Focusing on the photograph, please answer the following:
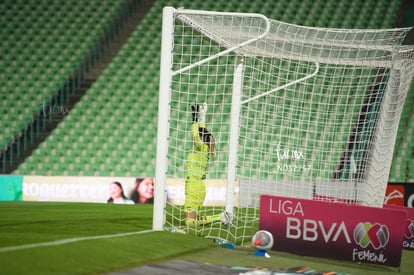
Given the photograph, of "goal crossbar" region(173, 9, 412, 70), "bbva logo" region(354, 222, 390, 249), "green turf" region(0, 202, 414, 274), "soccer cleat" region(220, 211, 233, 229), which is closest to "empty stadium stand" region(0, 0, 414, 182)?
"green turf" region(0, 202, 414, 274)

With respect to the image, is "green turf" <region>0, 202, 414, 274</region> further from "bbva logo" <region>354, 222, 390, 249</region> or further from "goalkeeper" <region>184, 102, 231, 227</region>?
"goalkeeper" <region>184, 102, 231, 227</region>

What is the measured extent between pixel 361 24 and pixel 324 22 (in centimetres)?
116

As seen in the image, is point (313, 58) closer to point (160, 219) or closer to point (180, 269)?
point (160, 219)

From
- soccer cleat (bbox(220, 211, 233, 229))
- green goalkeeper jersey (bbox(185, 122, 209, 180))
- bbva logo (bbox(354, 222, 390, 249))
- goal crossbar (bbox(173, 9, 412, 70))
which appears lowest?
soccer cleat (bbox(220, 211, 233, 229))

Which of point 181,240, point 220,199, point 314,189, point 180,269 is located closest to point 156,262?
point 180,269

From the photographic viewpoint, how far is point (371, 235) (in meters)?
5.97

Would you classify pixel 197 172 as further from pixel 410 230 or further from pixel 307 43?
pixel 410 230

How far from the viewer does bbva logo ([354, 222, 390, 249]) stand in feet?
19.4

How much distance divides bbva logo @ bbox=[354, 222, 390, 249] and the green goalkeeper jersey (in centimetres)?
258

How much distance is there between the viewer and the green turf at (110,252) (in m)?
4.55

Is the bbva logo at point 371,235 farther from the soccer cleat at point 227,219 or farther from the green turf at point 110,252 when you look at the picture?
the soccer cleat at point 227,219

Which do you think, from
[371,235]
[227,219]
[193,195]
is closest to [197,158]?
[193,195]

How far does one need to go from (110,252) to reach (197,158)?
304 cm

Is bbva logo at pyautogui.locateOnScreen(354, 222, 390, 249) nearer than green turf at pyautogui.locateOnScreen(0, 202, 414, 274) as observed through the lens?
No
